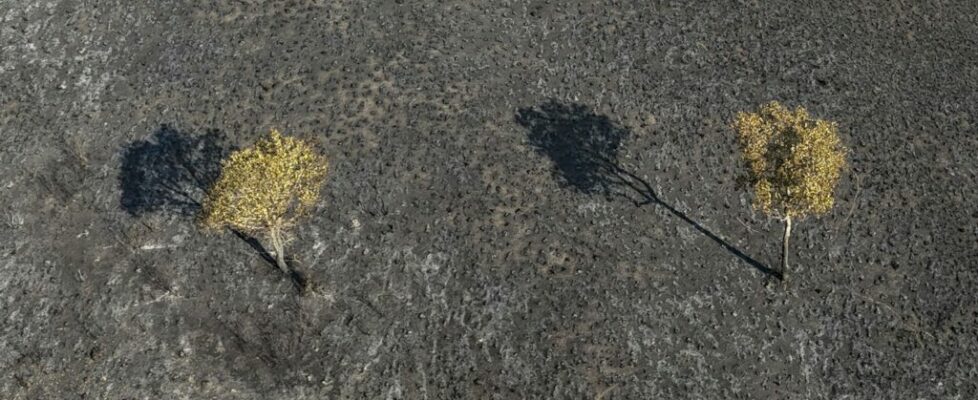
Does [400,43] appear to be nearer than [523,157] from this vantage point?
No

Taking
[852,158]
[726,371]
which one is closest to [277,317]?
[726,371]

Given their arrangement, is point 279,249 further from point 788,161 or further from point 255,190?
point 788,161

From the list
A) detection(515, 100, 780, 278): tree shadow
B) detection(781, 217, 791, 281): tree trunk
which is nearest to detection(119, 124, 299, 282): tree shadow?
detection(515, 100, 780, 278): tree shadow

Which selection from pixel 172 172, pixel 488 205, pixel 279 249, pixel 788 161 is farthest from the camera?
pixel 172 172

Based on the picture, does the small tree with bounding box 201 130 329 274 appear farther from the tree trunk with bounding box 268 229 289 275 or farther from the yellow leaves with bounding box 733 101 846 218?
the yellow leaves with bounding box 733 101 846 218

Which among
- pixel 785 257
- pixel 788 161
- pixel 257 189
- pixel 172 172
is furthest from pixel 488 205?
pixel 172 172

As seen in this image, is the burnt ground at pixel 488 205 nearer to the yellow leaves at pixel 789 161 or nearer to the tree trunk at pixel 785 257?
the tree trunk at pixel 785 257

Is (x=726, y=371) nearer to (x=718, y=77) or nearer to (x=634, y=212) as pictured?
(x=634, y=212)

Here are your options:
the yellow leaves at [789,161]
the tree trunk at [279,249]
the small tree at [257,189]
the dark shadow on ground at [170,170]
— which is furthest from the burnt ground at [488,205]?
the yellow leaves at [789,161]
